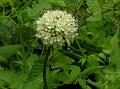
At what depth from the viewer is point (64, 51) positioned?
2082 mm

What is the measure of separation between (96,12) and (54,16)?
440 millimetres

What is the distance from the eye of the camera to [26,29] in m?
2.06

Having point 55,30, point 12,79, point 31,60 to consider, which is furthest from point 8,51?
point 55,30

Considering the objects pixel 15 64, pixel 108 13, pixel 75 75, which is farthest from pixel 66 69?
pixel 108 13

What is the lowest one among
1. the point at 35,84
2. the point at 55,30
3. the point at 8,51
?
the point at 35,84

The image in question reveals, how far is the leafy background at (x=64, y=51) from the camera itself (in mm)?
1747

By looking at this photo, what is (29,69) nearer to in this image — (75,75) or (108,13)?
(75,75)

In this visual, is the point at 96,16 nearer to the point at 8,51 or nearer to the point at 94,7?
the point at 94,7

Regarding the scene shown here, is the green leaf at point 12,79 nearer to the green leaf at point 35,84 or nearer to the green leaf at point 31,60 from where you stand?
the green leaf at point 35,84

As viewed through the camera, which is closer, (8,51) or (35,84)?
(35,84)

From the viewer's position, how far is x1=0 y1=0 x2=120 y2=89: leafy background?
175cm

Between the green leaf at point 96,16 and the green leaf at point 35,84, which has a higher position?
the green leaf at point 96,16

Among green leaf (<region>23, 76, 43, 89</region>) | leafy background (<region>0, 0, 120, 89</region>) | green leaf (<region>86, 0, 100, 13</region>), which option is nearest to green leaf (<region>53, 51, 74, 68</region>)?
leafy background (<region>0, 0, 120, 89</region>)

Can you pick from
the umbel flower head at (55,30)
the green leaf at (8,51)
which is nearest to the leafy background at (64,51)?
the green leaf at (8,51)
